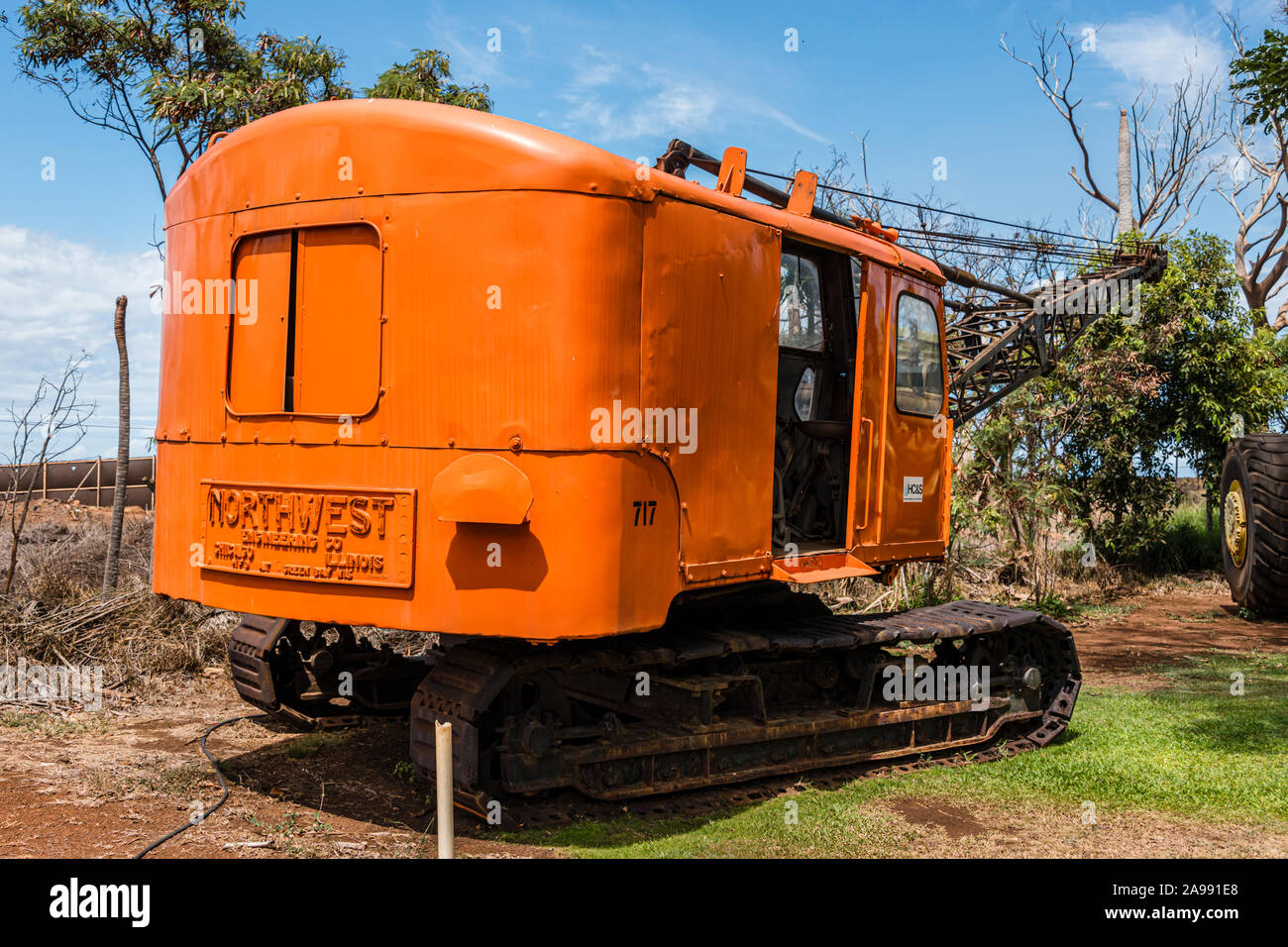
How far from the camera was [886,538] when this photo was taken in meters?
7.15

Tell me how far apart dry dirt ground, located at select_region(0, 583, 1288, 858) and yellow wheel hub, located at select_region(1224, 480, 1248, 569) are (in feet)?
29.9

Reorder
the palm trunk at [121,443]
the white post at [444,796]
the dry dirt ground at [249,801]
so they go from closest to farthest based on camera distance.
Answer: the white post at [444,796]
the dry dirt ground at [249,801]
the palm trunk at [121,443]

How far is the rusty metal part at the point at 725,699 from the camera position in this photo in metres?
5.38

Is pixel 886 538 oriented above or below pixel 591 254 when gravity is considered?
below

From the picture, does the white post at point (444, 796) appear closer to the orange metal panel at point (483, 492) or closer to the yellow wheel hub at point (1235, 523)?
the orange metal panel at point (483, 492)

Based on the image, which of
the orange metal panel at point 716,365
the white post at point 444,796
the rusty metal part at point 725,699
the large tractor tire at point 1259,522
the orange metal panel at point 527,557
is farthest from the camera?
the large tractor tire at point 1259,522

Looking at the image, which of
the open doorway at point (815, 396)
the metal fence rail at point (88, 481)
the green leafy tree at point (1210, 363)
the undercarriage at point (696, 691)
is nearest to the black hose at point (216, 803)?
the undercarriage at point (696, 691)

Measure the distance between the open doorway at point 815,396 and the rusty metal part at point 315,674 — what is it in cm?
299

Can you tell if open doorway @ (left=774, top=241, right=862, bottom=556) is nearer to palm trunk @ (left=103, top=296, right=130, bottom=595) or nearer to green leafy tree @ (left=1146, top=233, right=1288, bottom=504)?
palm trunk @ (left=103, top=296, right=130, bottom=595)

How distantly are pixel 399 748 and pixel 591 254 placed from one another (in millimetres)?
3780

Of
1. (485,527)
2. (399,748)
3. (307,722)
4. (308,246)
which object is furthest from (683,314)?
(307,722)

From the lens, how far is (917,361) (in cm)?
755

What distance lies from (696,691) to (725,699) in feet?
2.00

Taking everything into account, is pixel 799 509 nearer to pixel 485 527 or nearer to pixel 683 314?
pixel 683 314
